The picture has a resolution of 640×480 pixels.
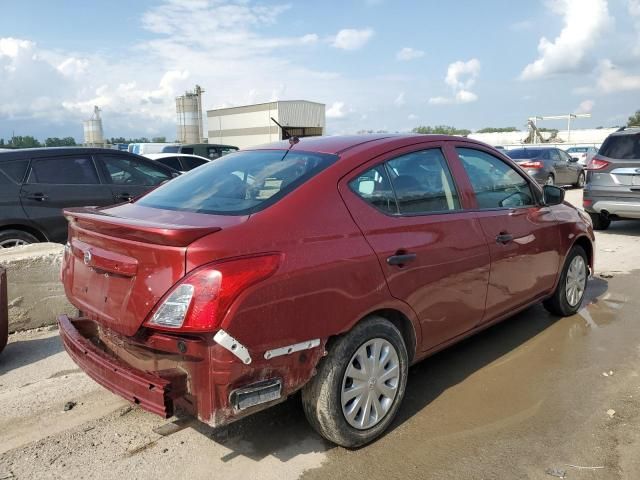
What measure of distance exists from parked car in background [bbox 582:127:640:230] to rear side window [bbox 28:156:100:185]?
26.7 ft

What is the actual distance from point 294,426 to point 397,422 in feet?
2.09

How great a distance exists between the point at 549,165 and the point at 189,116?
46.6 meters

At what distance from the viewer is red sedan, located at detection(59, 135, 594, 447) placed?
2404 millimetres

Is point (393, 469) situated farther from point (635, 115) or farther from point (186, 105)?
point (635, 115)

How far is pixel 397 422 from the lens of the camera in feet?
10.8

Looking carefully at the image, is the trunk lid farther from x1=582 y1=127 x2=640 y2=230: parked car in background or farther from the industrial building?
the industrial building

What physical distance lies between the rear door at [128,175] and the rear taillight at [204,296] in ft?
16.3

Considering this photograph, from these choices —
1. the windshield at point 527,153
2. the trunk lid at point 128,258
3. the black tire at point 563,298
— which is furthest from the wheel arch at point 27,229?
the windshield at point 527,153

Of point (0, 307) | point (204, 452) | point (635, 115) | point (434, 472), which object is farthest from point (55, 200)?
point (635, 115)

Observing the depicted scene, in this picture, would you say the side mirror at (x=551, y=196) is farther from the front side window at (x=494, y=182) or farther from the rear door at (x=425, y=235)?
the rear door at (x=425, y=235)

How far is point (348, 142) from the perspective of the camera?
341 centimetres

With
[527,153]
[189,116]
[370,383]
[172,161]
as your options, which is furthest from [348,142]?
[189,116]

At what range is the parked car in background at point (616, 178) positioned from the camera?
8844 millimetres

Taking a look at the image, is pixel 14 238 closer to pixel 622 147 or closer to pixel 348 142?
pixel 348 142
